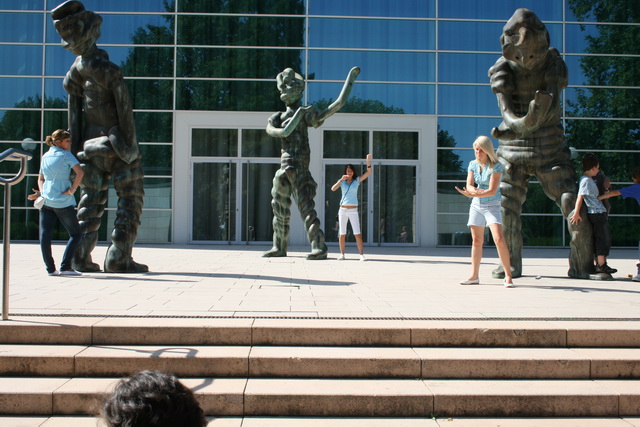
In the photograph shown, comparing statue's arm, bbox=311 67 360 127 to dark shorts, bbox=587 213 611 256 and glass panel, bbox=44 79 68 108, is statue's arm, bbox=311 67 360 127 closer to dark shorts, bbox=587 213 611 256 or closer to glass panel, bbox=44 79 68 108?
dark shorts, bbox=587 213 611 256

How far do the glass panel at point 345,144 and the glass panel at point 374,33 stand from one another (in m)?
2.96

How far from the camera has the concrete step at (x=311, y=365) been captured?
4258 millimetres

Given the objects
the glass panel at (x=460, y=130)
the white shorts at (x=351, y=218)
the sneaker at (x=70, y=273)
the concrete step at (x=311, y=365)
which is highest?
the glass panel at (x=460, y=130)

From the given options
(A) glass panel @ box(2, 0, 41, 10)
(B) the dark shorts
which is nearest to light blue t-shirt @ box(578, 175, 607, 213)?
(B) the dark shorts

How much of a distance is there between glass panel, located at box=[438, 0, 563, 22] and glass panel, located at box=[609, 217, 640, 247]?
22.6ft

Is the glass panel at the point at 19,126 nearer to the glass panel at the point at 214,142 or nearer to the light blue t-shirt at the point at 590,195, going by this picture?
the glass panel at the point at 214,142

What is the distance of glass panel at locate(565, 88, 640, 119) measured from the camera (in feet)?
65.9

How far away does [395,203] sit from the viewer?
65.6 ft

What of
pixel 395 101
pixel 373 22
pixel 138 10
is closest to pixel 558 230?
pixel 395 101

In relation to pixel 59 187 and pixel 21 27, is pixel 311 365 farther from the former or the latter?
pixel 21 27

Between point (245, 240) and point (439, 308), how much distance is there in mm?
14660

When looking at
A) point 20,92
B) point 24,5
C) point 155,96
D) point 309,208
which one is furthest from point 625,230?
point 24,5

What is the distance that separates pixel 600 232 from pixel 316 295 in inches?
164

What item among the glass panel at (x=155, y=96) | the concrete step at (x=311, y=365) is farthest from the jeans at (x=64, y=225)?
the glass panel at (x=155, y=96)
